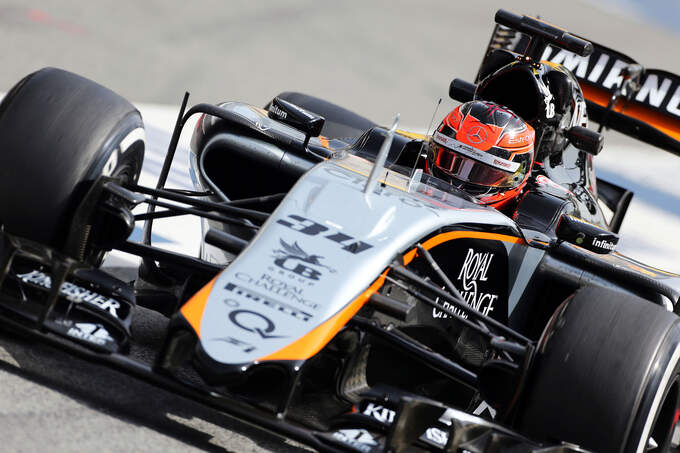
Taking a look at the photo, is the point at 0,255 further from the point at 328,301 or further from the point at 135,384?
the point at 328,301

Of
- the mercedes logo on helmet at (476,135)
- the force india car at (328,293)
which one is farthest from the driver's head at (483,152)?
the force india car at (328,293)

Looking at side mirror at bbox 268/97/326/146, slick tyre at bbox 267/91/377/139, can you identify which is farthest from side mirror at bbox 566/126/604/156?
side mirror at bbox 268/97/326/146

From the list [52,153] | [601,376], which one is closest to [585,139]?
[601,376]

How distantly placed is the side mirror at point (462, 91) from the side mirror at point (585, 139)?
84 centimetres

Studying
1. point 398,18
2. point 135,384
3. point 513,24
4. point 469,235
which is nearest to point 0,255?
point 135,384

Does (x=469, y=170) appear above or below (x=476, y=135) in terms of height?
below

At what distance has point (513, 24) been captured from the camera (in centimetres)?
599

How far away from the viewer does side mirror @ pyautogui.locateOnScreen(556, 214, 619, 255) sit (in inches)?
176

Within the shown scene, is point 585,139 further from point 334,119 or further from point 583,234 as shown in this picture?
point 334,119

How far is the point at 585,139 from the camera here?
581 cm

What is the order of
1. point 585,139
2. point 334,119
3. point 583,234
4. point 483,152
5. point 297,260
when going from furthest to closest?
1. point 334,119
2. point 585,139
3. point 483,152
4. point 583,234
5. point 297,260

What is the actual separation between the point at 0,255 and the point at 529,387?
1.96m

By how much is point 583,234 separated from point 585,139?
4.92ft

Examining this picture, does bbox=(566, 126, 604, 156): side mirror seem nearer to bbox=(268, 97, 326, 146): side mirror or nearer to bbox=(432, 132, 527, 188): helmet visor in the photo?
bbox=(432, 132, 527, 188): helmet visor
